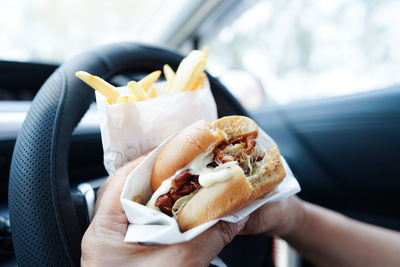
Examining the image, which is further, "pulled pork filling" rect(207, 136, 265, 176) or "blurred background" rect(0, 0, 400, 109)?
"blurred background" rect(0, 0, 400, 109)

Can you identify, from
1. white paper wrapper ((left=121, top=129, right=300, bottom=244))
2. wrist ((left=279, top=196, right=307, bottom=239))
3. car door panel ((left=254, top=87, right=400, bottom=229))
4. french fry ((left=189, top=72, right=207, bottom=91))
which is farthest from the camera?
car door panel ((left=254, top=87, right=400, bottom=229))

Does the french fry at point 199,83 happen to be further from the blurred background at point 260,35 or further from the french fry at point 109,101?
the blurred background at point 260,35

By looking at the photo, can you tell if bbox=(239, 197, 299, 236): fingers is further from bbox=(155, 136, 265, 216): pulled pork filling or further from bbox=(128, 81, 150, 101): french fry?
bbox=(128, 81, 150, 101): french fry

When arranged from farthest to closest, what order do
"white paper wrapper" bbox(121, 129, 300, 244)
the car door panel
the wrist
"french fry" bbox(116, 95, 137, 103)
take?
the car door panel → the wrist → "french fry" bbox(116, 95, 137, 103) → "white paper wrapper" bbox(121, 129, 300, 244)

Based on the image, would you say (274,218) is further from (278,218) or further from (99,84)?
(99,84)

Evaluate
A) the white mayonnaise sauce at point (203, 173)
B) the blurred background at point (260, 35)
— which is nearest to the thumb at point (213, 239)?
the white mayonnaise sauce at point (203, 173)

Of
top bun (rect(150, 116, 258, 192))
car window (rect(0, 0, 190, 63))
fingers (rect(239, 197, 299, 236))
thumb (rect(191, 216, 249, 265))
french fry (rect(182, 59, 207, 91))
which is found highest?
car window (rect(0, 0, 190, 63))

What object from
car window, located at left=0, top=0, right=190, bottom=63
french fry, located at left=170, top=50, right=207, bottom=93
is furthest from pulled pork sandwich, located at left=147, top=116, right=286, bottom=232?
car window, located at left=0, top=0, right=190, bottom=63

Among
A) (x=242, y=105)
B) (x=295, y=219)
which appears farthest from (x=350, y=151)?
(x=242, y=105)
